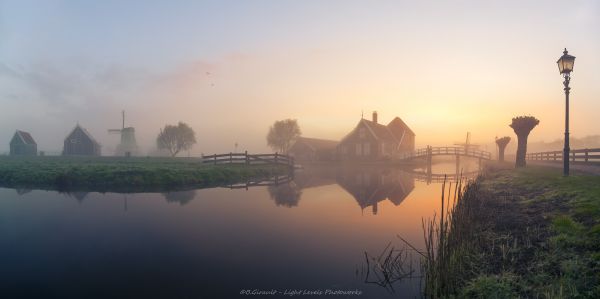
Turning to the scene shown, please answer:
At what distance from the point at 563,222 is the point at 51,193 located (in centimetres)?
2079

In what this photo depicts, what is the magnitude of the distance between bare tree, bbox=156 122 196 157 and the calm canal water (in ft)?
205

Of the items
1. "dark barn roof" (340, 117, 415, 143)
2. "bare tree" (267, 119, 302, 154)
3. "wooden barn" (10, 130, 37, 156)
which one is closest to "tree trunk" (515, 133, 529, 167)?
"dark barn roof" (340, 117, 415, 143)

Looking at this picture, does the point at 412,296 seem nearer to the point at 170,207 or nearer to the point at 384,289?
the point at 384,289

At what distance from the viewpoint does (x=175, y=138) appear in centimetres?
7506

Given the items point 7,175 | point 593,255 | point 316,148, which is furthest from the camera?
point 316,148

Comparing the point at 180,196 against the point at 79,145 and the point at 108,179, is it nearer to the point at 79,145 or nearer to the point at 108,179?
the point at 108,179

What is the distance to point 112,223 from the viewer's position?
10.3 meters

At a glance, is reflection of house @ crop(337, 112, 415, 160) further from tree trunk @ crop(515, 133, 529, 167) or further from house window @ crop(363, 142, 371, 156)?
tree trunk @ crop(515, 133, 529, 167)

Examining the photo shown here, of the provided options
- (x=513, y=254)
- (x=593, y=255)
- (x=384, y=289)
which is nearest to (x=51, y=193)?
(x=384, y=289)

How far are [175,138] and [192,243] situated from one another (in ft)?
237

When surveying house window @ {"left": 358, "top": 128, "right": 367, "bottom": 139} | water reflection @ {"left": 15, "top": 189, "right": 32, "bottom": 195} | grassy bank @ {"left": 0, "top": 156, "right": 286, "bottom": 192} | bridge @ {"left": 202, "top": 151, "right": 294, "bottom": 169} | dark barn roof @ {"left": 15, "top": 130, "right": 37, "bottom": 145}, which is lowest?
water reflection @ {"left": 15, "top": 189, "right": 32, "bottom": 195}

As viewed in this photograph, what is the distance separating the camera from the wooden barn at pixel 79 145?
194 feet

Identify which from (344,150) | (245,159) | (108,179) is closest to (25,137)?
(245,159)

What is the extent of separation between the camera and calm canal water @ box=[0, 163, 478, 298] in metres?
5.80
